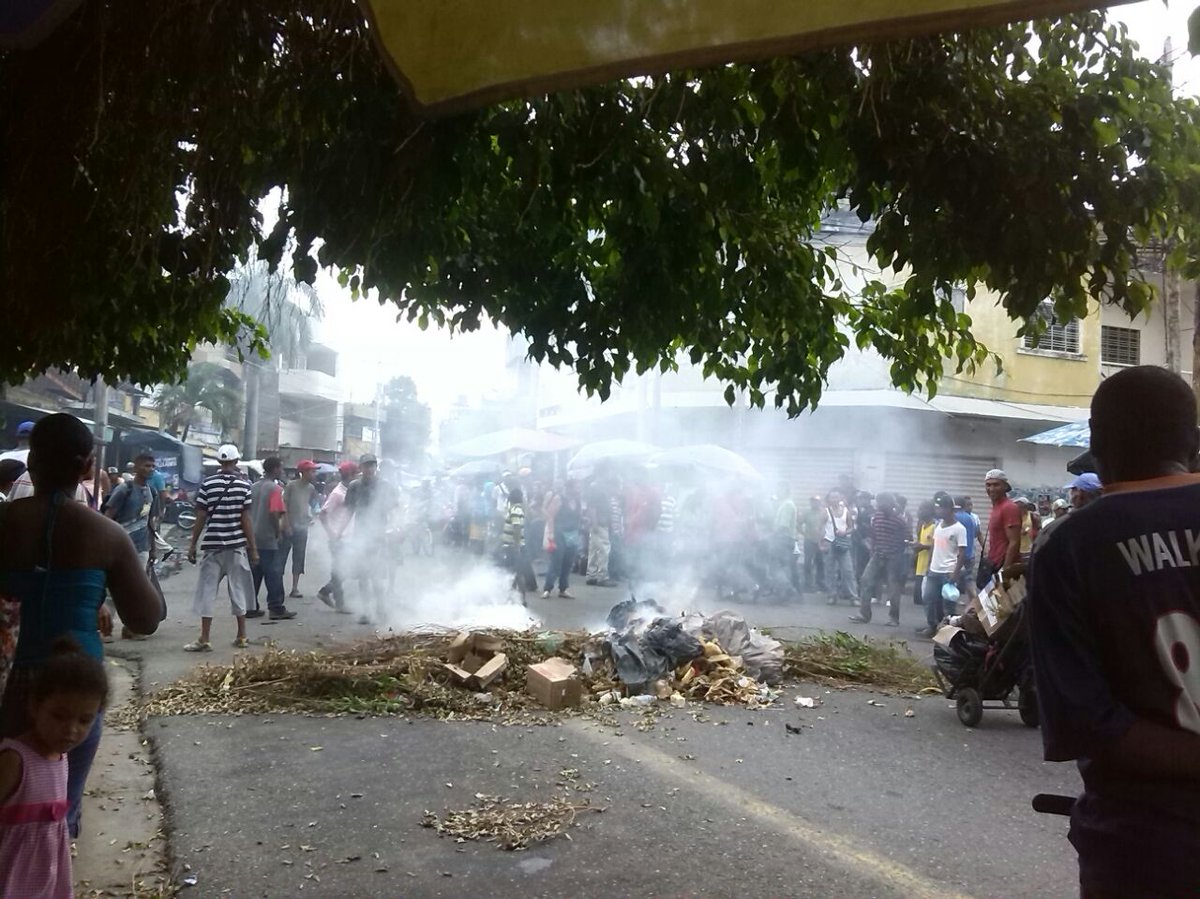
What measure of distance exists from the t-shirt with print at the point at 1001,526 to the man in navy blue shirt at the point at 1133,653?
723cm

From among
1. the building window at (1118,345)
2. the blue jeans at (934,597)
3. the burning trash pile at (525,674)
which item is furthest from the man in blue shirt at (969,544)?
the building window at (1118,345)

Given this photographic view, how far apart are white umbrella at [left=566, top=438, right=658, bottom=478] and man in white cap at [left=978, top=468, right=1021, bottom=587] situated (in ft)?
29.1

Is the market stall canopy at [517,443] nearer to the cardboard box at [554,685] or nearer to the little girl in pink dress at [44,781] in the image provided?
the cardboard box at [554,685]

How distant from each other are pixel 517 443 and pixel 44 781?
69.0ft

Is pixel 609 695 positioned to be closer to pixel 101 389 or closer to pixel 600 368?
pixel 600 368

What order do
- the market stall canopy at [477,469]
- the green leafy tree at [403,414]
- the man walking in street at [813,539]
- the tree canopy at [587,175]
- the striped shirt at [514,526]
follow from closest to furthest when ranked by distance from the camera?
1. the tree canopy at [587,175]
2. the striped shirt at [514,526]
3. the man walking in street at [813,539]
4. the market stall canopy at [477,469]
5. the green leafy tree at [403,414]

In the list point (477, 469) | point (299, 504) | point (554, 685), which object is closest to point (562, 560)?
point (299, 504)

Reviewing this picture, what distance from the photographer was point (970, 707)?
6523 millimetres

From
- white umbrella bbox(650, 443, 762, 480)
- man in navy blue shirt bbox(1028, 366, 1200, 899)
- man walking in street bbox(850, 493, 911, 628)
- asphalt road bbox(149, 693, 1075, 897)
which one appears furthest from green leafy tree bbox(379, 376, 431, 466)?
man in navy blue shirt bbox(1028, 366, 1200, 899)

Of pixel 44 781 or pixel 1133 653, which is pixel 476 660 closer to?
pixel 44 781

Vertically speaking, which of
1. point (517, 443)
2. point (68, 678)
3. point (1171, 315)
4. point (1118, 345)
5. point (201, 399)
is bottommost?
point (68, 678)

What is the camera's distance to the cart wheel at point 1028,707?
6.35 metres

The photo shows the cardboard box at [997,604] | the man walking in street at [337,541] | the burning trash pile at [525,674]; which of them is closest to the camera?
the cardboard box at [997,604]

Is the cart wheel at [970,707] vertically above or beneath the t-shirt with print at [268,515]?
beneath
